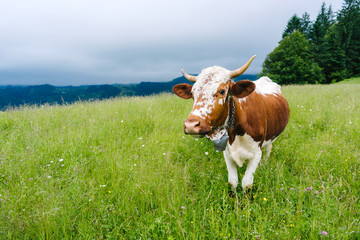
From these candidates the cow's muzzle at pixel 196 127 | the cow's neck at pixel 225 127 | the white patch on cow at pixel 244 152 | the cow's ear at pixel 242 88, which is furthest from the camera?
the white patch on cow at pixel 244 152

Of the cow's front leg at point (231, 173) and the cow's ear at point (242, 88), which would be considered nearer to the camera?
the cow's ear at point (242, 88)

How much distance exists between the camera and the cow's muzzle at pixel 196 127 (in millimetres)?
1917

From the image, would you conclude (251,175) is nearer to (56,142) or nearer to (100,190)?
(100,190)

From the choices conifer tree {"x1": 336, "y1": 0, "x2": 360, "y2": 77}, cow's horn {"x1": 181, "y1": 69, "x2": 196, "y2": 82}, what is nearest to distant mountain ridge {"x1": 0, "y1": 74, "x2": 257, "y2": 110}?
cow's horn {"x1": 181, "y1": 69, "x2": 196, "y2": 82}

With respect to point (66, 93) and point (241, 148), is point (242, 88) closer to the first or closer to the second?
point (241, 148)

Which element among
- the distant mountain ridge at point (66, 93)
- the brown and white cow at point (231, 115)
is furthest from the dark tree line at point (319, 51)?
the brown and white cow at point (231, 115)

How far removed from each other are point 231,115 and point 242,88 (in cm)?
42

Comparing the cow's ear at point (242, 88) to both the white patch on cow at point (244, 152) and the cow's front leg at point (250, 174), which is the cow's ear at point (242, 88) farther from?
the cow's front leg at point (250, 174)

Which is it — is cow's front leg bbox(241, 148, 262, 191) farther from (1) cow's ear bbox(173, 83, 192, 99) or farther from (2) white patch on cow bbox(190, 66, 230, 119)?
(1) cow's ear bbox(173, 83, 192, 99)

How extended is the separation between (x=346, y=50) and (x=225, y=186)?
5021 centimetres

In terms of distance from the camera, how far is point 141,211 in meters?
2.25

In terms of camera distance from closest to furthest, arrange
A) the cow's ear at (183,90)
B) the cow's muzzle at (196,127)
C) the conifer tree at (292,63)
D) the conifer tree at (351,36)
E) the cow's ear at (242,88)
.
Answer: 1. the cow's muzzle at (196,127)
2. the cow's ear at (242,88)
3. the cow's ear at (183,90)
4. the conifer tree at (292,63)
5. the conifer tree at (351,36)

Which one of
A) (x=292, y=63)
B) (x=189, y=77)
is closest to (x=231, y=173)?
(x=189, y=77)

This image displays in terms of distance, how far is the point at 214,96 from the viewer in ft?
7.11
